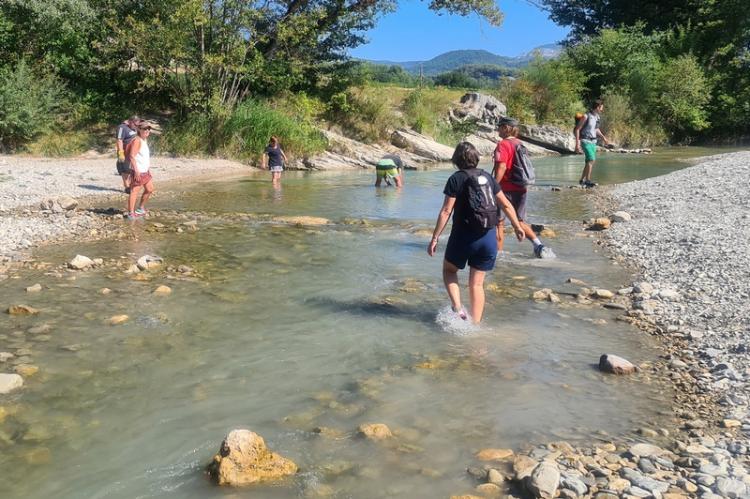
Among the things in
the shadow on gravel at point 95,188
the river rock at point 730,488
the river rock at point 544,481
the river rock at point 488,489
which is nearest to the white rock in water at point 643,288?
the river rock at point 730,488

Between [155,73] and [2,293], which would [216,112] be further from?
[2,293]

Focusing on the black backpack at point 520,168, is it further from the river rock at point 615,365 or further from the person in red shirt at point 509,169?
the river rock at point 615,365

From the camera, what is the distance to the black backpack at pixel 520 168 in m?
8.57

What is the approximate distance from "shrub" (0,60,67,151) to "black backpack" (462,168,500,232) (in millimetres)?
19177

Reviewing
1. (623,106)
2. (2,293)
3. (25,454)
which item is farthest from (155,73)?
(623,106)

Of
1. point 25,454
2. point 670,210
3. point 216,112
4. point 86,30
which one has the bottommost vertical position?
point 25,454

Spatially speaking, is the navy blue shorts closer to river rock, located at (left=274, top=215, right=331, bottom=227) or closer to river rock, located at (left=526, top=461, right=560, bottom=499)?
river rock, located at (left=526, top=461, right=560, bottom=499)

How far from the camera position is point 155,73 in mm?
23016

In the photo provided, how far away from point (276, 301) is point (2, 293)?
2.94 meters

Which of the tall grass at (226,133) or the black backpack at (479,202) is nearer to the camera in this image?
the black backpack at (479,202)

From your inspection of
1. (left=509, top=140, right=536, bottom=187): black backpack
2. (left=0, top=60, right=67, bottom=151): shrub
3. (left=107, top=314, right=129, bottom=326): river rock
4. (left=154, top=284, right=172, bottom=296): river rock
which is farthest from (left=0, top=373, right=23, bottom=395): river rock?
(left=0, top=60, right=67, bottom=151): shrub

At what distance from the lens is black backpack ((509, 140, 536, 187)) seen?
8.57m

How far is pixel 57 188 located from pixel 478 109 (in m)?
26.6

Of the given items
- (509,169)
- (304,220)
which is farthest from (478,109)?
(509,169)
